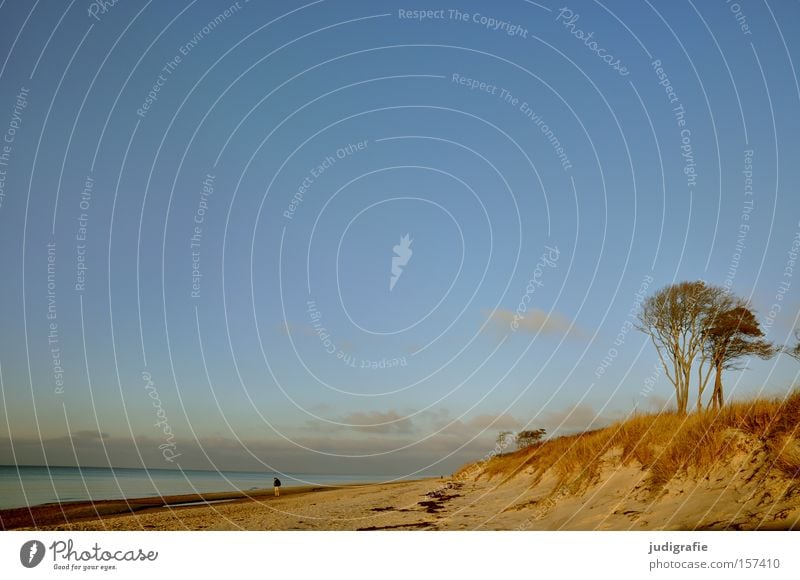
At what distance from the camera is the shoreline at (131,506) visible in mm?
14000

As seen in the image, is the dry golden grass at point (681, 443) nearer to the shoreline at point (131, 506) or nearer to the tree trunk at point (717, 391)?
the tree trunk at point (717, 391)

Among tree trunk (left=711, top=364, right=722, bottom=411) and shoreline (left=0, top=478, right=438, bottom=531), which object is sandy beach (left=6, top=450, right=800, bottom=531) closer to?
shoreline (left=0, top=478, right=438, bottom=531)

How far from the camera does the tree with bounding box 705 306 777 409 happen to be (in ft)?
55.8

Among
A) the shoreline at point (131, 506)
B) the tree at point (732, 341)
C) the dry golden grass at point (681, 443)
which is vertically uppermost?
the tree at point (732, 341)

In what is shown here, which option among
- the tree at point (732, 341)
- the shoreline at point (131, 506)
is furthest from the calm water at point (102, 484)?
the tree at point (732, 341)

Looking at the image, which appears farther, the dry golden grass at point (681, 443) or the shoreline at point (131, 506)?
the shoreline at point (131, 506)

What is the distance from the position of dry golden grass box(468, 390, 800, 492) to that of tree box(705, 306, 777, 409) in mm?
2408

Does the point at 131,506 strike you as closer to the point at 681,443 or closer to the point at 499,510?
the point at 499,510

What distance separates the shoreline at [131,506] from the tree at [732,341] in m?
9.00
